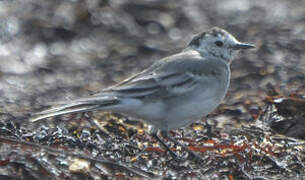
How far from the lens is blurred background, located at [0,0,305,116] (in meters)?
8.95

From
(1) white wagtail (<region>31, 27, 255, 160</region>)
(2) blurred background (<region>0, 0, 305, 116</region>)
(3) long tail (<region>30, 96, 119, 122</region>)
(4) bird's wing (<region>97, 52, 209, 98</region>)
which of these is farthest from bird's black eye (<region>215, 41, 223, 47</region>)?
(3) long tail (<region>30, 96, 119, 122</region>)

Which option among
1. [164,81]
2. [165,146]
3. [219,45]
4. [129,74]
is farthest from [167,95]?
[129,74]

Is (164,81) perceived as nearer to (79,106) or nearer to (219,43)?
(79,106)

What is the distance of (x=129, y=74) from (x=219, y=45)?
1795 millimetres

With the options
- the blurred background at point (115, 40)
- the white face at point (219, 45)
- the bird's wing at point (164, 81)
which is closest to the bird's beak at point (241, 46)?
the white face at point (219, 45)

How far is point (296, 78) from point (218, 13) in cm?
288

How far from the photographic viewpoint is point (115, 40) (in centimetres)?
1038

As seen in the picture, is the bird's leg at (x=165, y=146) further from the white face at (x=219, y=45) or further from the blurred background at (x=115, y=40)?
the blurred background at (x=115, y=40)

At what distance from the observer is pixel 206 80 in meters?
7.14

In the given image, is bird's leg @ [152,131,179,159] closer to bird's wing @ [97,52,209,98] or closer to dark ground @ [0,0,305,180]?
dark ground @ [0,0,305,180]

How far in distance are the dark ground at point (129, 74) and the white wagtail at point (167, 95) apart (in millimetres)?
412

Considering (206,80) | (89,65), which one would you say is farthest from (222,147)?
(89,65)

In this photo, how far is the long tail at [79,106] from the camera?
6.44m

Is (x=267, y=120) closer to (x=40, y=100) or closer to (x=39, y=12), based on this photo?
(x=40, y=100)
